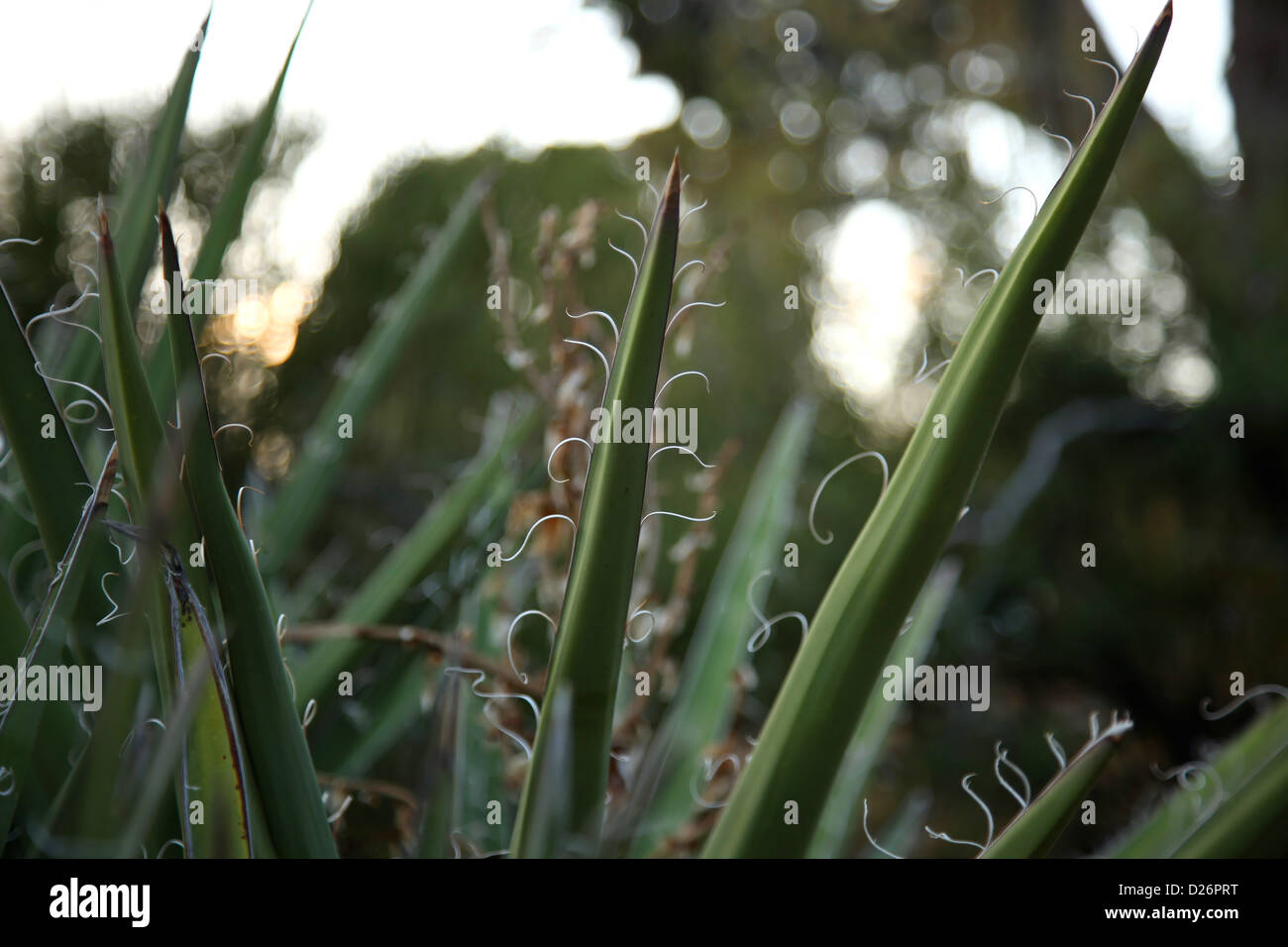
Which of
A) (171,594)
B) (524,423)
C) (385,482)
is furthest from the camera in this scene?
(385,482)

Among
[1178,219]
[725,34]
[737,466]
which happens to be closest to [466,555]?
[737,466]

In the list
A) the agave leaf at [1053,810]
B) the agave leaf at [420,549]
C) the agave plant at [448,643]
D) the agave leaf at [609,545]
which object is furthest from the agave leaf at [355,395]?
the agave leaf at [1053,810]

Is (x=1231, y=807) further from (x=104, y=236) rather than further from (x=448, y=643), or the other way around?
(x=104, y=236)

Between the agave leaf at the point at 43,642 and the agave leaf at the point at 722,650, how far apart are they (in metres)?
0.39

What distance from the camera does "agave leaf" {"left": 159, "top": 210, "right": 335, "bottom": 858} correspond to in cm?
28

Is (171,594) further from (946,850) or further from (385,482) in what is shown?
(946,850)

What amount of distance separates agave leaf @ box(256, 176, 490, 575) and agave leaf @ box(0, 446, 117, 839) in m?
0.31

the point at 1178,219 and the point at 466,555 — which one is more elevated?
the point at 1178,219

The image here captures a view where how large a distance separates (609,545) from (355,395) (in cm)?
44

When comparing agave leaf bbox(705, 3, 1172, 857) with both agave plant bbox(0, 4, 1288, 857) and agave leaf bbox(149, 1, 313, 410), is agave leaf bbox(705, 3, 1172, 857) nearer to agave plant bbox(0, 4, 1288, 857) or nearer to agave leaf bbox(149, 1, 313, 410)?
agave plant bbox(0, 4, 1288, 857)

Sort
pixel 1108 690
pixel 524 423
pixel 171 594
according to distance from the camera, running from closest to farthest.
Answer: pixel 171 594, pixel 524 423, pixel 1108 690

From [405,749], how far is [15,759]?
3.70 ft

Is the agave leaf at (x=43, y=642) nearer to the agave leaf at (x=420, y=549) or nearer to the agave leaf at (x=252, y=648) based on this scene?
the agave leaf at (x=252, y=648)
